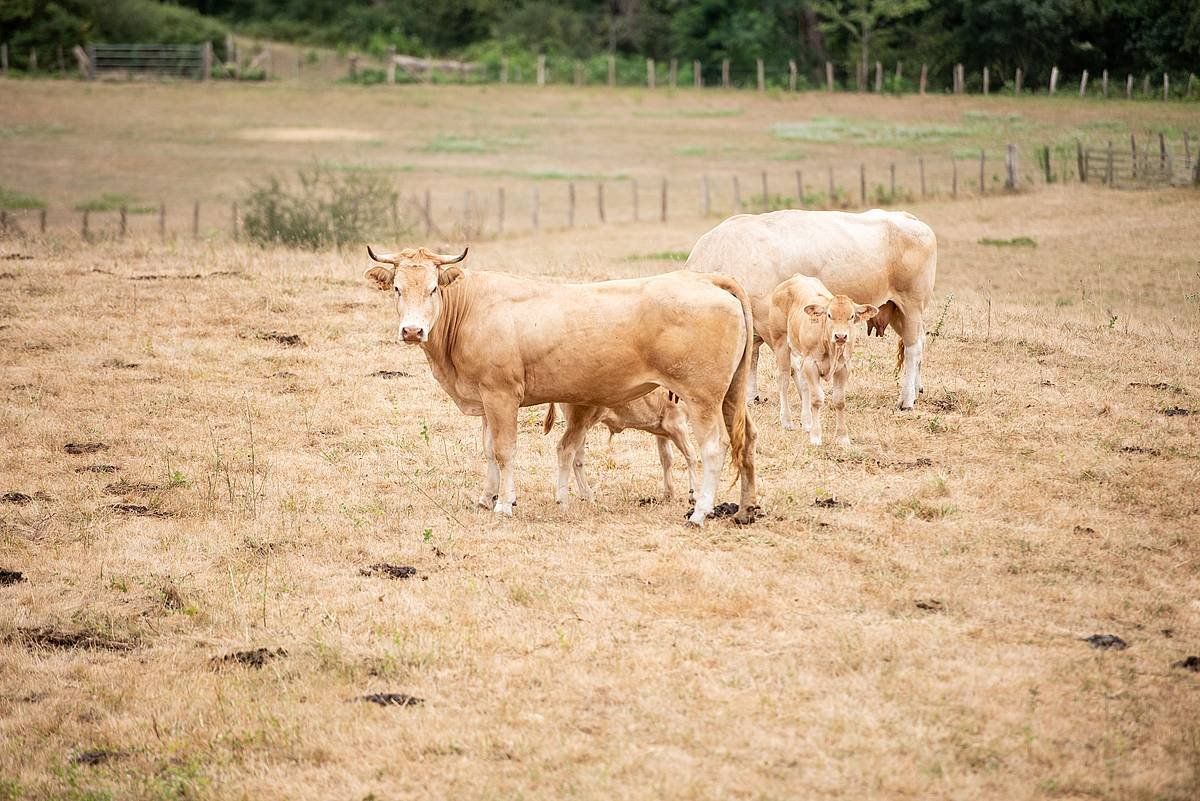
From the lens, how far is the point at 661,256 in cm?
2738

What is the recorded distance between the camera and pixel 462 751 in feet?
25.5

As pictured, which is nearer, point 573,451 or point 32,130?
point 573,451

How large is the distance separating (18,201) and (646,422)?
3142 centimetres

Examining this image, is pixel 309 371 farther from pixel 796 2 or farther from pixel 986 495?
pixel 796 2

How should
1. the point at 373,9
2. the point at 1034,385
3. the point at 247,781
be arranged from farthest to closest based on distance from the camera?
the point at 373,9
the point at 1034,385
the point at 247,781

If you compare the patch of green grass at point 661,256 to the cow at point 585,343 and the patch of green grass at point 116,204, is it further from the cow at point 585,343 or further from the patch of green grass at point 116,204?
the patch of green grass at point 116,204

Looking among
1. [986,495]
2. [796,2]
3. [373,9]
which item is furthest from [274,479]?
[373,9]

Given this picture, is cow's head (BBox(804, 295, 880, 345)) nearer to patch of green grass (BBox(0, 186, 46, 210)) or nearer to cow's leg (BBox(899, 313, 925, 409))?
cow's leg (BBox(899, 313, 925, 409))

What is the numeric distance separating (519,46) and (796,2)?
50.9ft

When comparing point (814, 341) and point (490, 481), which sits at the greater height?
point (814, 341)

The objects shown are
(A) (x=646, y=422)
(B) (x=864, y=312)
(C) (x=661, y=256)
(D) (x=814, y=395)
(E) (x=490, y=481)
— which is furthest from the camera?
(C) (x=661, y=256)

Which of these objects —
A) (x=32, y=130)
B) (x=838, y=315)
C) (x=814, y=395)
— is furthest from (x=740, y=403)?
(x=32, y=130)

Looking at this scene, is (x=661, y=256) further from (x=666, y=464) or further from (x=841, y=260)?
(x=666, y=464)

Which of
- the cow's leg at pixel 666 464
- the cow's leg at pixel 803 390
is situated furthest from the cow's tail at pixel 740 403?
the cow's leg at pixel 803 390
